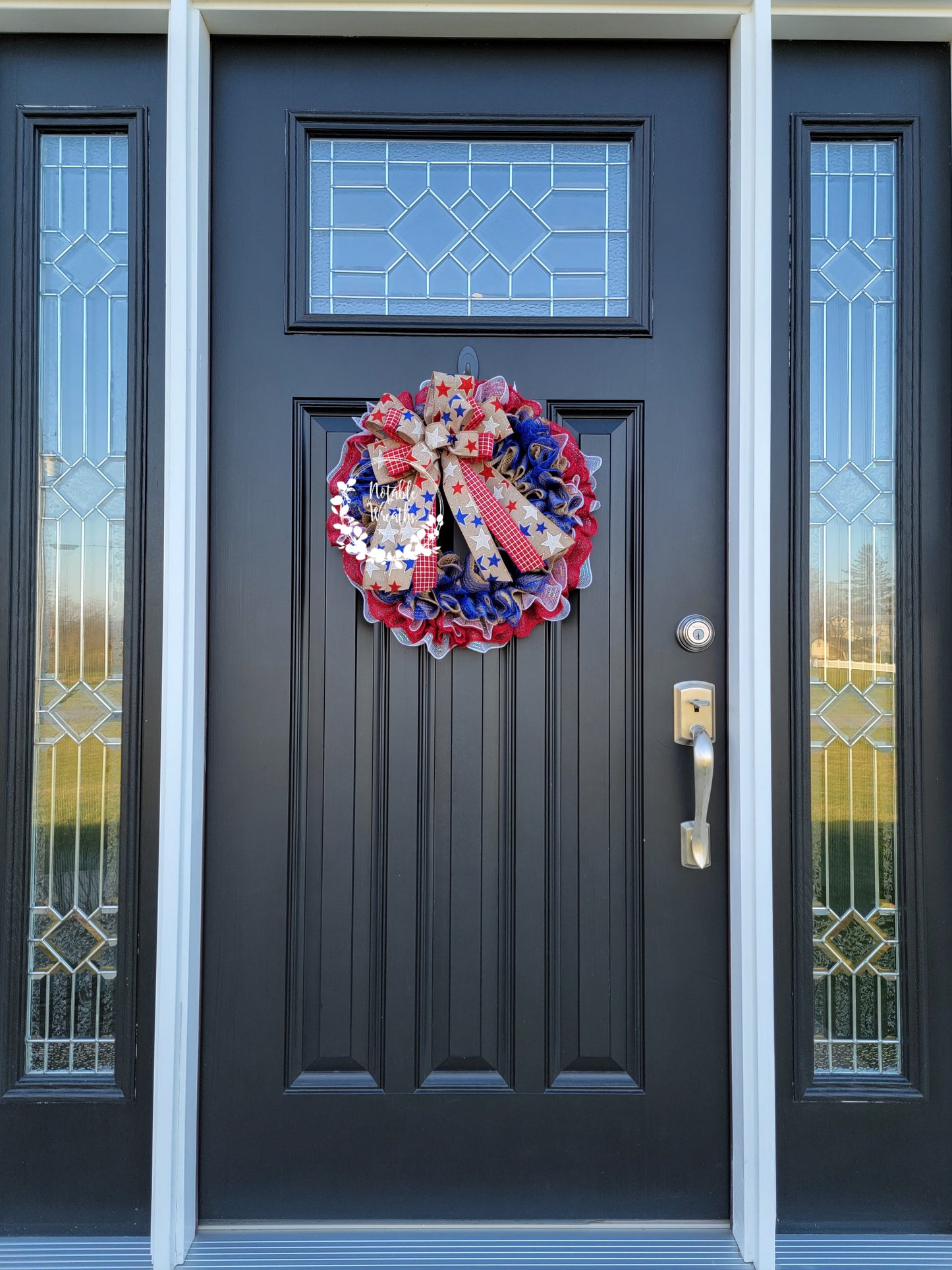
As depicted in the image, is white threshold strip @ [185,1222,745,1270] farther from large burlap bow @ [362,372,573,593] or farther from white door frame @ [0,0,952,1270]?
large burlap bow @ [362,372,573,593]

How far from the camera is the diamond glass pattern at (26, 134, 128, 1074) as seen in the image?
1.44 meters

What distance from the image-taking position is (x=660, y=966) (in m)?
1.45

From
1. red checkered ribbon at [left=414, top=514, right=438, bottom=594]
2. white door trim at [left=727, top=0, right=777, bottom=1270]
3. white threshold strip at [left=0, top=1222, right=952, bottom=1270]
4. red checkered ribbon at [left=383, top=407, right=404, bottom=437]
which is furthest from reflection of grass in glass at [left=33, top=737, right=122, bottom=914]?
white door trim at [left=727, top=0, right=777, bottom=1270]

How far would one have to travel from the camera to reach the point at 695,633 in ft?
4.79

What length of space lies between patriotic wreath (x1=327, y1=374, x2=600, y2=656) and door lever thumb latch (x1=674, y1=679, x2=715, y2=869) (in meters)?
0.26

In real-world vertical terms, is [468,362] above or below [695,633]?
above

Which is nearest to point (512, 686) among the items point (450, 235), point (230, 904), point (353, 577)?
point (353, 577)

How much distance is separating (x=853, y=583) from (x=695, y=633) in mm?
291

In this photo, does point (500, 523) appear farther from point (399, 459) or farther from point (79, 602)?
point (79, 602)

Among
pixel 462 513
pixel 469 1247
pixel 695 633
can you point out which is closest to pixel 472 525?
pixel 462 513

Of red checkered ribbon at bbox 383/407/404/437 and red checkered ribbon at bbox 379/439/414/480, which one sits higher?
red checkered ribbon at bbox 383/407/404/437

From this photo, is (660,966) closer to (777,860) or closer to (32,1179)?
(777,860)

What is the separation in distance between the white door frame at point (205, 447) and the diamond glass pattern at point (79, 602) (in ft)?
0.49

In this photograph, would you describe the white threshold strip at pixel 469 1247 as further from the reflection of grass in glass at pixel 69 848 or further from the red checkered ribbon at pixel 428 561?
the red checkered ribbon at pixel 428 561
